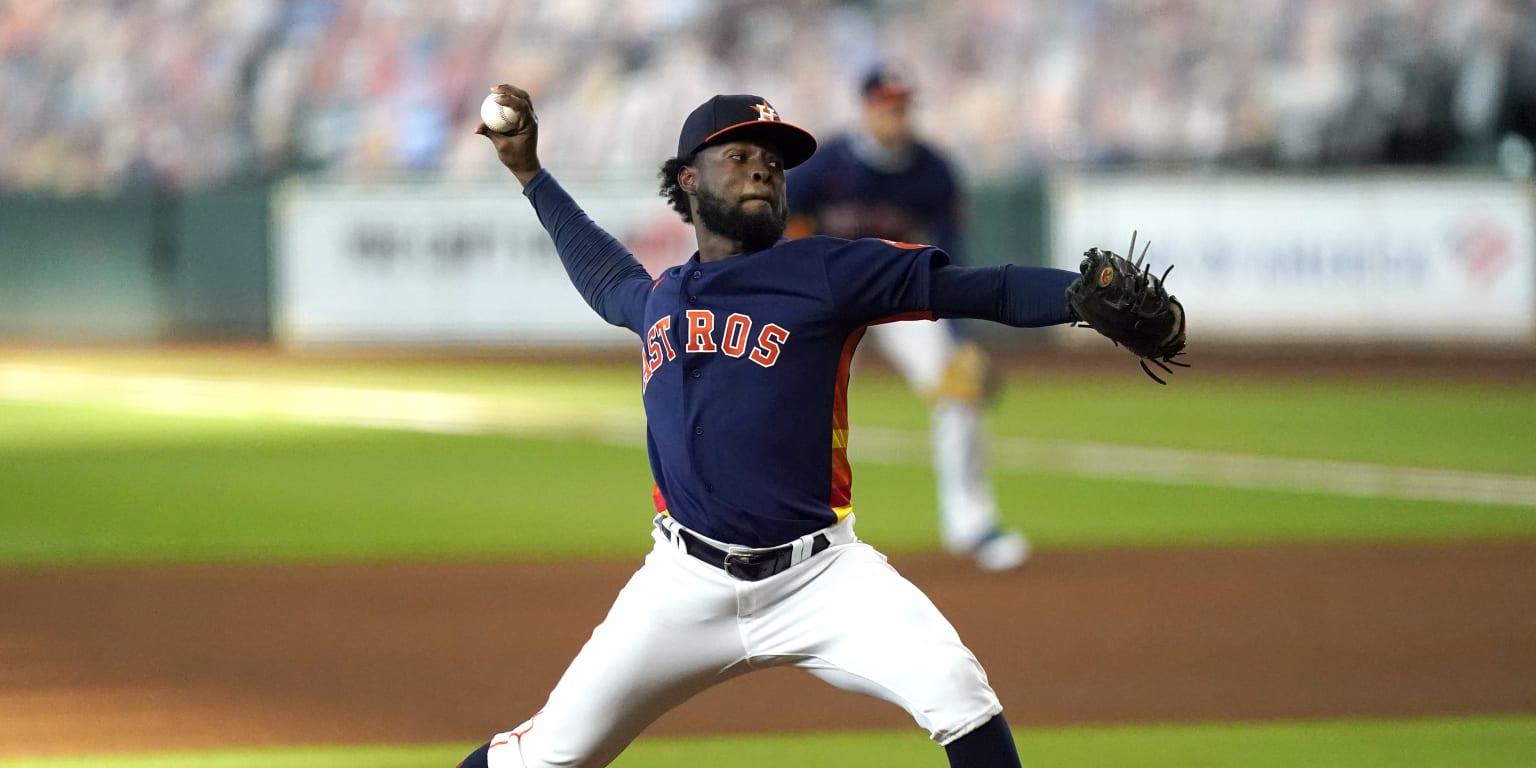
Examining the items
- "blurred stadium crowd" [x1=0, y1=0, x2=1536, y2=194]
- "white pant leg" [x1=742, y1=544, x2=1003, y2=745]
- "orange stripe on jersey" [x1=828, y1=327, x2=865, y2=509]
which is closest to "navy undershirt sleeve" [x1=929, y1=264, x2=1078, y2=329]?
"orange stripe on jersey" [x1=828, y1=327, x2=865, y2=509]

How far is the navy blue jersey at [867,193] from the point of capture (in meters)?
9.71

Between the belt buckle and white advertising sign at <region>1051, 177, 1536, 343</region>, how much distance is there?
55.3ft

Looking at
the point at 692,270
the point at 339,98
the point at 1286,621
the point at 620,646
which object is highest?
the point at 339,98

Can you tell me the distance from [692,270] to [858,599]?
33.7 inches

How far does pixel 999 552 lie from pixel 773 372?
5.52 m

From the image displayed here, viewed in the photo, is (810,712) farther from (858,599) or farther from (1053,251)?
(1053,251)

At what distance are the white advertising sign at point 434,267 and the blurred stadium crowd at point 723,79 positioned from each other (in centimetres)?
150

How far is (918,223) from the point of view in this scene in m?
9.79

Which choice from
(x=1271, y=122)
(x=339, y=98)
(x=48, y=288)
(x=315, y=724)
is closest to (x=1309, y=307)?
(x=1271, y=122)

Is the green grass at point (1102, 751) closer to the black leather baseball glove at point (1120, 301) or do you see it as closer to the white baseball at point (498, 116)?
the white baseball at point (498, 116)

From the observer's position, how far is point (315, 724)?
22.5 ft

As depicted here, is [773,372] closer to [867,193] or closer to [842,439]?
[842,439]

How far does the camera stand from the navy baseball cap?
4523 mm

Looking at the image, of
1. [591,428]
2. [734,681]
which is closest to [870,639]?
[734,681]
